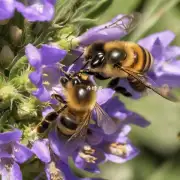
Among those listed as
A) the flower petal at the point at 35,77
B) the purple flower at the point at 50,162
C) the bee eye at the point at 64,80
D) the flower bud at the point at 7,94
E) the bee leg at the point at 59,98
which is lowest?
the purple flower at the point at 50,162

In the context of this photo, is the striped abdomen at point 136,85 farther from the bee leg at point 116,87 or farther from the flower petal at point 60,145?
the flower petal at point 60,145

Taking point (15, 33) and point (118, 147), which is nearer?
point (15, 33)

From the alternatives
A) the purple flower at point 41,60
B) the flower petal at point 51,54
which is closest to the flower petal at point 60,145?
the purple flower at point 41,60

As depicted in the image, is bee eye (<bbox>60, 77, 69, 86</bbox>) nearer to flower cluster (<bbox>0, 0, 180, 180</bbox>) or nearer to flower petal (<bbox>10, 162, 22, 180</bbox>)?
flower cluster (<bbox>0, 0, 180, 180</bbox>)

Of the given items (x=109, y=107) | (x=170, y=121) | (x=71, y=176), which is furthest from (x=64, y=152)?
(x=170, y=121)

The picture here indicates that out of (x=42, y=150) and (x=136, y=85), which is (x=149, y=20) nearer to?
(x=136, y=85)

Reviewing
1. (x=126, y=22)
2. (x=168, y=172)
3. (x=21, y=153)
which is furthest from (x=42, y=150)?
(x=168, y=172)
